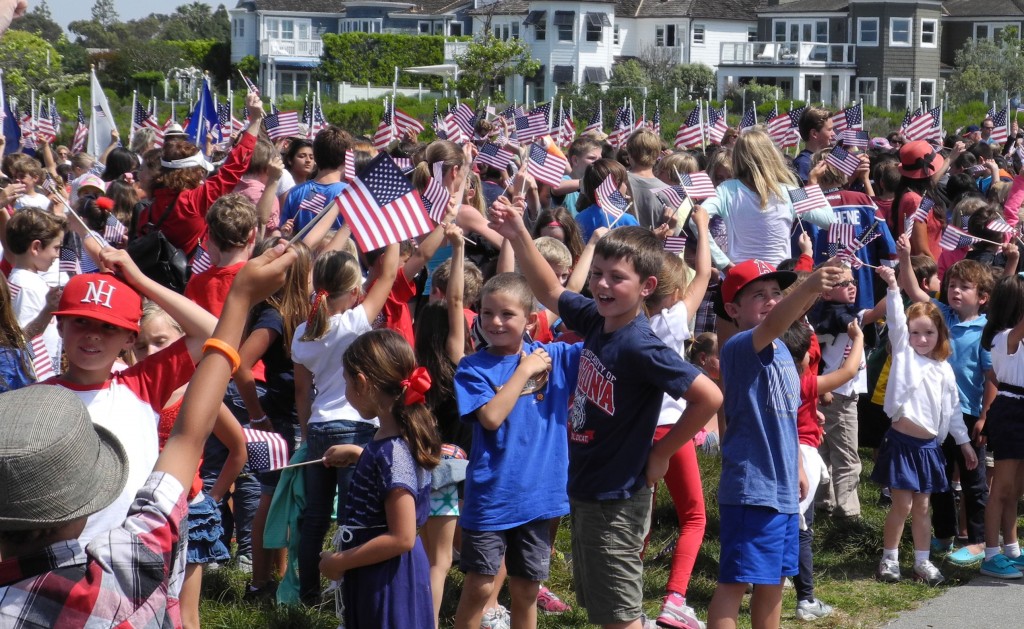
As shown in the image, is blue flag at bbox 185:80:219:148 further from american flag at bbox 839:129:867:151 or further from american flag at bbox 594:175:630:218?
american flag at bbox 594:175:630:218

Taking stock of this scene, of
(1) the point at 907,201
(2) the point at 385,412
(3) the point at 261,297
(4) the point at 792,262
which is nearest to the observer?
(3) the point at 261,297

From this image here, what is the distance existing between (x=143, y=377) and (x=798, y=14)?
74136 millimetres

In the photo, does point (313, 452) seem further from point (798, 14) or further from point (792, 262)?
point (798, 14)

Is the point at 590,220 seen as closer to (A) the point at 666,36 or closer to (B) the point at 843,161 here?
(B) the point at 843,161

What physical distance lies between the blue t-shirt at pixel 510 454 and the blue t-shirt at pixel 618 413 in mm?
183

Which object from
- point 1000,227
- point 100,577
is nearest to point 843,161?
point 1000,227

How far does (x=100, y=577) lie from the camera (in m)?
2.32

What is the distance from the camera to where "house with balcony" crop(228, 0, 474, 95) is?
90.5 meters

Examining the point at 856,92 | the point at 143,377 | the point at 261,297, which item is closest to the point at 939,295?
the point at 143,377

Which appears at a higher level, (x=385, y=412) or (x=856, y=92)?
(x=856, y=92)

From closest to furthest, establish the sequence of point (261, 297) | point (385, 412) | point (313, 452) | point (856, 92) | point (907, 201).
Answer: point (261, 297), point (385, 412), point (313, 452), point (907, 201), point (856, 92)

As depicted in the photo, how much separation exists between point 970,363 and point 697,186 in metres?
1.99

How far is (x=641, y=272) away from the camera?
4.58 m

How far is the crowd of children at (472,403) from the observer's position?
2.59 m
